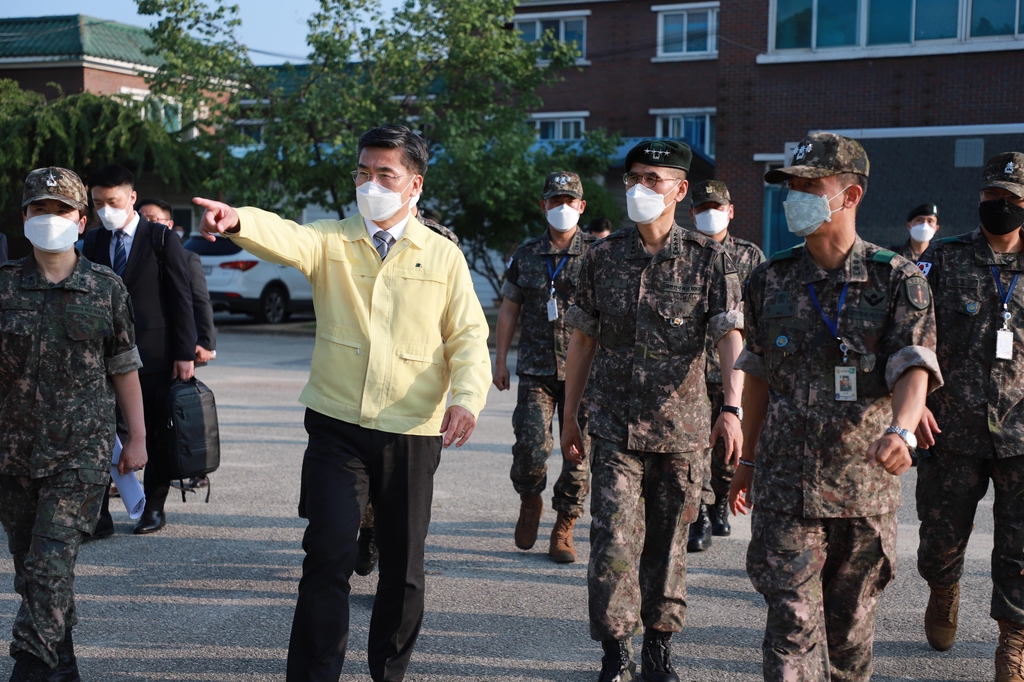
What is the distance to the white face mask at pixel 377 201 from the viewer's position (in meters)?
4.08

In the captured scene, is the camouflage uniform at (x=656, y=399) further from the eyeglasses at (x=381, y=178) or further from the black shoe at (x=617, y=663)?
the eyeglasses at (x=381, y=178)

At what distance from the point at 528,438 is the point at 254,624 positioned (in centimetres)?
199

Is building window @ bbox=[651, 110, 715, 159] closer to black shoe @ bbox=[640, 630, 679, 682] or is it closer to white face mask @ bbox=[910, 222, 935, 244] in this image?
white face mask @ bbox=[910, 222, 935, 244]

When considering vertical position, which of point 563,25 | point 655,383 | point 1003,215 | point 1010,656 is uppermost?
point 563,25

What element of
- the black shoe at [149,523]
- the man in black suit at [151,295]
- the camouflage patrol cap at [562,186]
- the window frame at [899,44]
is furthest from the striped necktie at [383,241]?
the window frame at [899,44]

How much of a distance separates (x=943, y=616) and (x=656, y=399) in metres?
1.64

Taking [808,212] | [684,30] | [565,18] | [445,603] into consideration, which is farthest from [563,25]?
[808,212]

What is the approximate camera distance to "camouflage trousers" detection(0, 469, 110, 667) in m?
4.12

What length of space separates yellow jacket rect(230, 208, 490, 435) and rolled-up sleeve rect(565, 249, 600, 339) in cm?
71

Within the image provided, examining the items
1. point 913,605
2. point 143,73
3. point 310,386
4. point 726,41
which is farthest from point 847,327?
point 143,73

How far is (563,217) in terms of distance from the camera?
6.64m

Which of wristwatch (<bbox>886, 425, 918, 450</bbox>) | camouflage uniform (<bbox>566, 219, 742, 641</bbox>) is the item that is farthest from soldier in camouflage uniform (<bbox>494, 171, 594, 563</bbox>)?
wristwatch (<bbox>886, 425, 918, 450</bbox>)

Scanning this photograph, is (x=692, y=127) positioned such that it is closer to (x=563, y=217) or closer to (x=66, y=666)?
(x=563, y=217)

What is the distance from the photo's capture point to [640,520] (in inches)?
179
